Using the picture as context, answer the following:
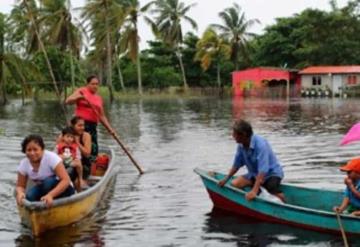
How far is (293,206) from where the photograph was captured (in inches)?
331

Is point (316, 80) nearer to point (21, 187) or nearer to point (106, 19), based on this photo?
point (106, 19)

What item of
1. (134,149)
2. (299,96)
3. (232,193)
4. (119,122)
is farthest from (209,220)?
(299,96)

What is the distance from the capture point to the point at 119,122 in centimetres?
2964

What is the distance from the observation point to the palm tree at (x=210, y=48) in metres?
68.9

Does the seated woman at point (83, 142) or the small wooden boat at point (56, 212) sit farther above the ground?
the seated woman at point (83, 142)

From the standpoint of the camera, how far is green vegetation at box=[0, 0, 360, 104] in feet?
196

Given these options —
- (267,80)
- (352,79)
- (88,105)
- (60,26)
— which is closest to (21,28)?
(60,26)

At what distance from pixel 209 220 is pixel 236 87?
62.3 m

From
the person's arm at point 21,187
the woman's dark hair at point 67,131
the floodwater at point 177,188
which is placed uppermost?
the woman's dark hair at point 67,131

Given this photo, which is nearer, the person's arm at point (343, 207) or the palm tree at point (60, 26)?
the person's arm at point (343, 207)

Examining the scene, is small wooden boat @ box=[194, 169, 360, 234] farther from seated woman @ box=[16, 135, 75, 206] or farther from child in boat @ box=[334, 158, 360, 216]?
seated woman @ box=[16, 135, 75, 206]

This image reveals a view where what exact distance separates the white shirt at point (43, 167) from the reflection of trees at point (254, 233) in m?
2.06

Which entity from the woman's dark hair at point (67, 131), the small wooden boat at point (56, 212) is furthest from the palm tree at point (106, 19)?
the small wooden boat at point (56, 212)

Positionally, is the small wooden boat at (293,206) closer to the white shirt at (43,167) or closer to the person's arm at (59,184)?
the person's arm at (59,184)
